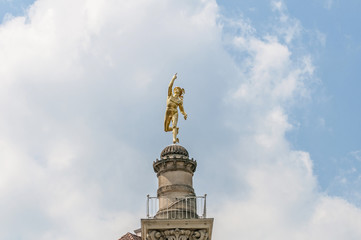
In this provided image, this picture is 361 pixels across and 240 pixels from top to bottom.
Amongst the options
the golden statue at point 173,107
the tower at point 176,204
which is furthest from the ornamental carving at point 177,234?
the golden statue at point 173,107

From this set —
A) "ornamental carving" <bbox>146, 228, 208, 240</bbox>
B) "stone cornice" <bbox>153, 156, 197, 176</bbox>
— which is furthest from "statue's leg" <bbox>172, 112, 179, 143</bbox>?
"ornamental carving" <bbox>146, 228, 208, 240</bbox>

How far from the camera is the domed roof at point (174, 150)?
78.5ft

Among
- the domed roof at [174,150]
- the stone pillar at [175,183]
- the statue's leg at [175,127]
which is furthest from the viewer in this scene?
the statue's leg at [175,127]

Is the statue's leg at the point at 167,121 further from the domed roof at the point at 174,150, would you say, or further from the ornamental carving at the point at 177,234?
the ornamental carving at the point at 177,234

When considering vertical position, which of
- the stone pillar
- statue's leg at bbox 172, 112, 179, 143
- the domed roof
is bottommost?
the stone pillar

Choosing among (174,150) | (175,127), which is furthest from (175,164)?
(175,127)

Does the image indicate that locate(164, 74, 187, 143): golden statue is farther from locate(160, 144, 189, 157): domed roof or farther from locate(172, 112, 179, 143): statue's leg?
locate(160, 144, 189, 157): domed roof

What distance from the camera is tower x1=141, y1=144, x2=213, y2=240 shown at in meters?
21.8

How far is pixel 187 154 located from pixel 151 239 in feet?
13.0

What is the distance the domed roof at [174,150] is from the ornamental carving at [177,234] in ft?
11.1

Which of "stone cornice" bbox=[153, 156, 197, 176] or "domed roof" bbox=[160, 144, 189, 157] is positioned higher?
"domed roof" bbox=[160, 144, 189, 157]

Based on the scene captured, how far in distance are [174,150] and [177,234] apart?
3.63 meters

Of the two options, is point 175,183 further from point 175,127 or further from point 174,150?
point 175,127

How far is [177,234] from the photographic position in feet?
71.2
